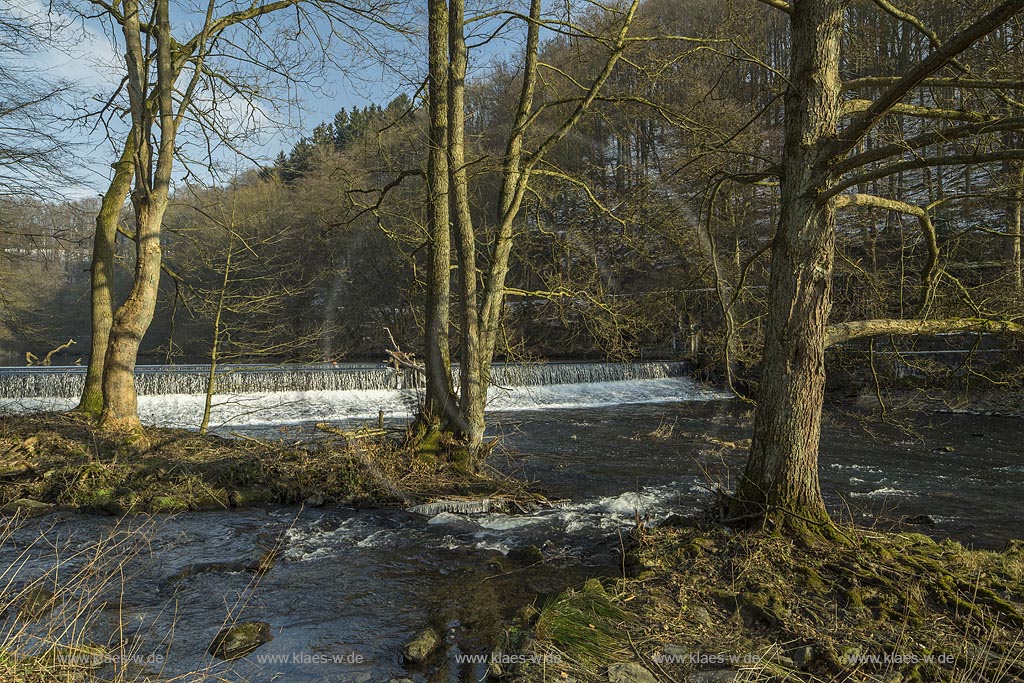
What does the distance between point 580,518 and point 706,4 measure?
30.6 feet

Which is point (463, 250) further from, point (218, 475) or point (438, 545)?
point (218, 475)

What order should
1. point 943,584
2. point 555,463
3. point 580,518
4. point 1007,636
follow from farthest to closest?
point 555,463 < point 580,518 < point 943,584 < point 1007,636

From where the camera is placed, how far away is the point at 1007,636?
4.00m

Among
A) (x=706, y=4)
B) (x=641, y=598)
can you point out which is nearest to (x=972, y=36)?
(x=641, y=598)

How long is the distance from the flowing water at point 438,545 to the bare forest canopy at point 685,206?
180 centimetres

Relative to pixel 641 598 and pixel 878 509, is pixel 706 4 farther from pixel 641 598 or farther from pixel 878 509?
pixel 641 598

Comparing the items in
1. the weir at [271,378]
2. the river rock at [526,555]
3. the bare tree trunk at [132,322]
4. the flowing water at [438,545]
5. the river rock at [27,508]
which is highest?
the bare tree trunk at [132,322]

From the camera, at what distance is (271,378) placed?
64.1 feet

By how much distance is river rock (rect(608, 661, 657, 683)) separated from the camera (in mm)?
3619

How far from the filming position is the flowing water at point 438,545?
473 centimetres

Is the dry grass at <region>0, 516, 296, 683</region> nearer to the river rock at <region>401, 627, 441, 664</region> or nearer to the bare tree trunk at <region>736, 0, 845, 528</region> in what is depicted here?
the river rock at <region>401, 627, 441, 664</region>
